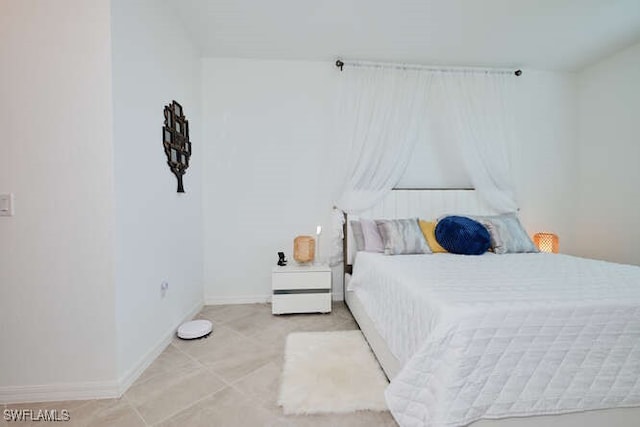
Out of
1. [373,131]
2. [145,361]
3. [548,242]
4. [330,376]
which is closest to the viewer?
[330,376]

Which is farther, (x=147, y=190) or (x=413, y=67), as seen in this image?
(x=413, y=67)

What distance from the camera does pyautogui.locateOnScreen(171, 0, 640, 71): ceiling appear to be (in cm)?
234

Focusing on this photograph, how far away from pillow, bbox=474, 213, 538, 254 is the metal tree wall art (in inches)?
112

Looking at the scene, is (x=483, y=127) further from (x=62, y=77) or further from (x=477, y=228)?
(x=62, y=77)

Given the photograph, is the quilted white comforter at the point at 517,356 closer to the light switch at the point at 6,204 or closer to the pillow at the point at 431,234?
the pillow at the point at 431,234

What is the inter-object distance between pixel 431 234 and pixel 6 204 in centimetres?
308

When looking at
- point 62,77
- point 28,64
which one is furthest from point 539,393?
point 28,64

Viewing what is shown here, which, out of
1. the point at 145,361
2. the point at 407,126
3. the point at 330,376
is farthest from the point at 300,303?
the point at 407,126

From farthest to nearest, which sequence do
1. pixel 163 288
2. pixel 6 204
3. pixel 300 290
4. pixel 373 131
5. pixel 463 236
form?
pixel 373 131 < pixel 300 290 < pixel 463 236 < pixel 163 288 < pixel 6 204

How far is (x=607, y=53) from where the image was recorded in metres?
3.12

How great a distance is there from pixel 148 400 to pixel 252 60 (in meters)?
3.10

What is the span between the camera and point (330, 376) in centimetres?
181

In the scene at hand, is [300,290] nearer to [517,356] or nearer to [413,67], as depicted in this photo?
[517,356]

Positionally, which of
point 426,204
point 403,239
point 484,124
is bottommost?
point 403,239
